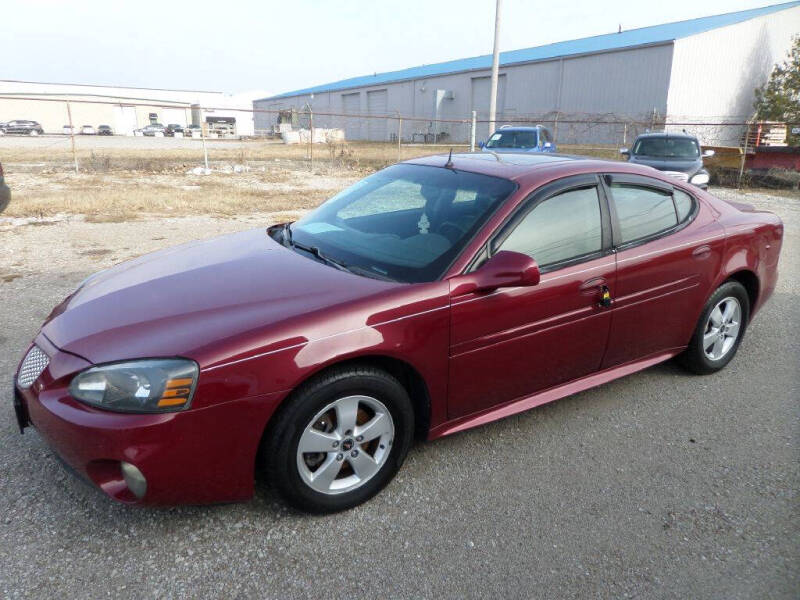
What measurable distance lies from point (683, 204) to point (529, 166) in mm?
1203

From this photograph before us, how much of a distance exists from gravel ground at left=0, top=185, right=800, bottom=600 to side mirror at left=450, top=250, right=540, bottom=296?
95 centimetres

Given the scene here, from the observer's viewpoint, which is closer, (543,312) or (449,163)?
(543,312)

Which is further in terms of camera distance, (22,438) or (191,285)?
(22,438)

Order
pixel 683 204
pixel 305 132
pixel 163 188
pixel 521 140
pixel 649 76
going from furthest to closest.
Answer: pixel 305 132 → pixel 649 76 → pixel 521 140 → pixel 163 188 → pixel 683 204

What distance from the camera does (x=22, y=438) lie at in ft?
10.1

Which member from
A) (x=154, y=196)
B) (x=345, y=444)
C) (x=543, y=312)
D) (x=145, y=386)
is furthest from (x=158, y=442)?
(x=154, y=196)

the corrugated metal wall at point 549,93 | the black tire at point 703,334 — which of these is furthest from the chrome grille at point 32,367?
the corrugated metal wall at point 549,93

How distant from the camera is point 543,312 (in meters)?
2.96

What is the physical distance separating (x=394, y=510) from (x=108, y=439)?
1237 millimetres

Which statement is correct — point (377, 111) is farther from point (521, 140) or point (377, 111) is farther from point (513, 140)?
point (521, 140)

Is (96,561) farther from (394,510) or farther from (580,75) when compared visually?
(580,75)

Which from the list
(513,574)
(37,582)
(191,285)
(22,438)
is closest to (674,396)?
(513,574)

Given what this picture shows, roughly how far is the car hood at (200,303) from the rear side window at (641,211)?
1558 millimetres

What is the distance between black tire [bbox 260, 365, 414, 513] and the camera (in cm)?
233
